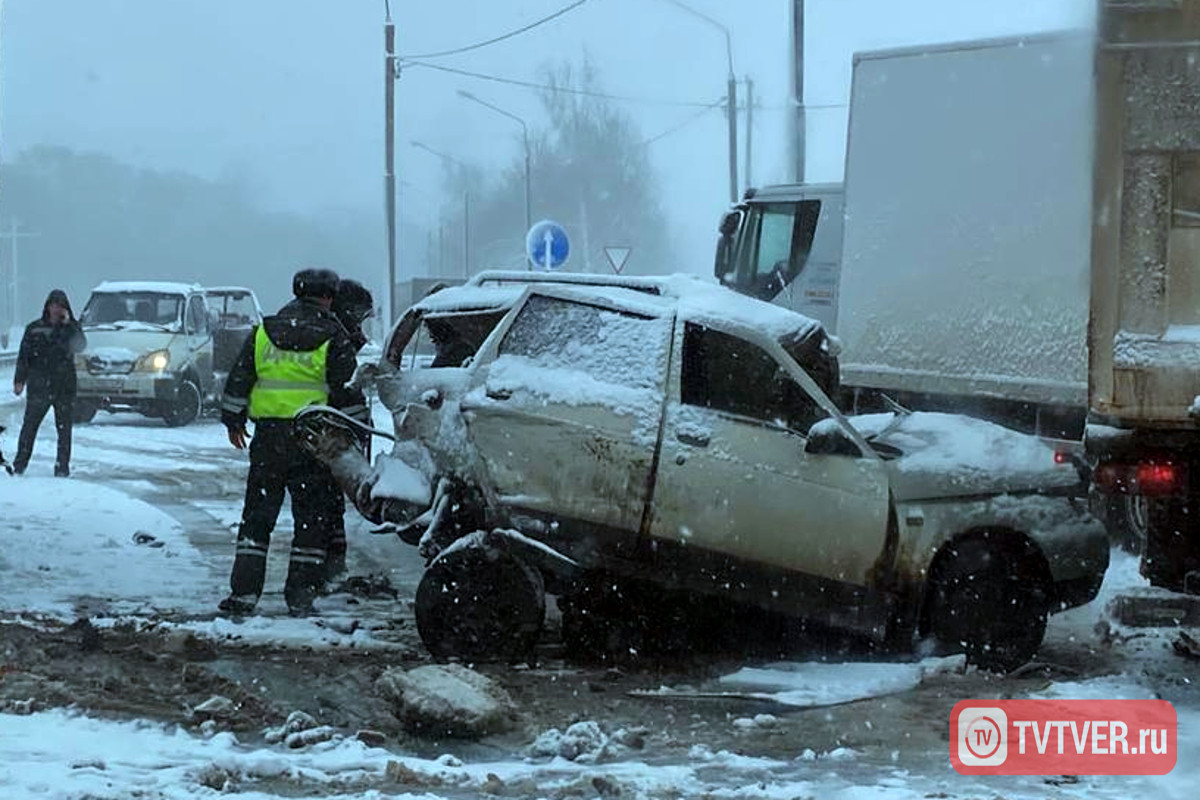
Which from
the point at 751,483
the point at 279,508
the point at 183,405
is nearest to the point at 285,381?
the point at 279,508

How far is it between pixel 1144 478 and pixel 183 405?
17.3 metres

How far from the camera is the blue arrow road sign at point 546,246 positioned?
20969 mm

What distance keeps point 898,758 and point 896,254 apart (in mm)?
7518

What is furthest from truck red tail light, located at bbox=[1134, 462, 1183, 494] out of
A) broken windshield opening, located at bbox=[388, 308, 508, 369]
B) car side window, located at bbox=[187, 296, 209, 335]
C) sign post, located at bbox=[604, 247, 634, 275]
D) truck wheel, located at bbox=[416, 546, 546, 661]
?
car side window, located at bbox=[187, 296, 209, 335]

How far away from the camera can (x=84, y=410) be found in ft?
72.6

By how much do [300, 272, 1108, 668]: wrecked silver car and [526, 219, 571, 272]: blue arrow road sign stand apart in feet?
43.5

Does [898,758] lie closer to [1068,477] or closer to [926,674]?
[926,674]

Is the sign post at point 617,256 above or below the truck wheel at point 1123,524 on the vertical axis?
above

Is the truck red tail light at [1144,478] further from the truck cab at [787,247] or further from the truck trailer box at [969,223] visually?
the truck cab at [787,247]

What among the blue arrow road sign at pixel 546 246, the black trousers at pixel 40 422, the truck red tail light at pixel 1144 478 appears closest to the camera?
the truck red tail light at pixel 1144 478

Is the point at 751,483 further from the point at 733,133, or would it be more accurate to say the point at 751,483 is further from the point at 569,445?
the point at 733,133

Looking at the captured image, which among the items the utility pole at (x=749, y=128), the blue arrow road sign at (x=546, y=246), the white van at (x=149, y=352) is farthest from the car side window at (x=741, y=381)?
the utility pole at (x=749, y=128)

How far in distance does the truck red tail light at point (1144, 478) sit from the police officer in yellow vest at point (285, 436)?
12.3 ft

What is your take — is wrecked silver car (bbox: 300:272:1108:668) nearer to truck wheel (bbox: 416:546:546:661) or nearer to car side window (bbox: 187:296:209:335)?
truck wheel (bbox: 416:546:546:661)
